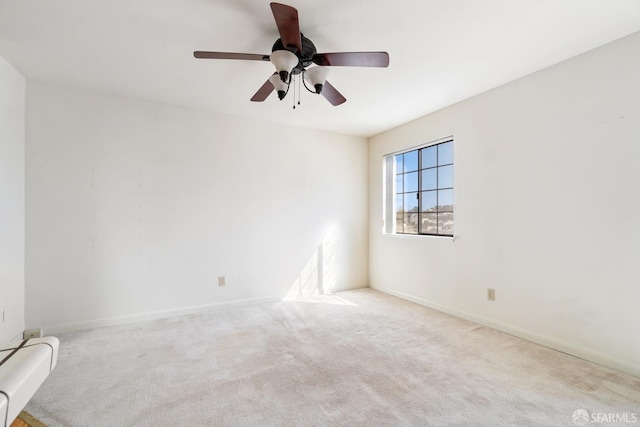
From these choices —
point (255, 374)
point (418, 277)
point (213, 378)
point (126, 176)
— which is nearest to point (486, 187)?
point (418, 277)

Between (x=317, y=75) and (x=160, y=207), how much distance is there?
2.33 meters

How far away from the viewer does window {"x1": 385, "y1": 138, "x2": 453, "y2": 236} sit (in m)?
3.45

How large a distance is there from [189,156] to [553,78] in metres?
3.63

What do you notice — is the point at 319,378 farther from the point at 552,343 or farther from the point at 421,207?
the point at 421,207

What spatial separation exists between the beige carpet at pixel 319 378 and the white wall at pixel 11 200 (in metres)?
0.51

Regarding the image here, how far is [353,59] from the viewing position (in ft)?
5.86

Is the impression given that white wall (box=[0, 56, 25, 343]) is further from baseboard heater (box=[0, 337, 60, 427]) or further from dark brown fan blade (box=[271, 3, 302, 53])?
dark brown fan blade (box=[271, 3, 302, 53])

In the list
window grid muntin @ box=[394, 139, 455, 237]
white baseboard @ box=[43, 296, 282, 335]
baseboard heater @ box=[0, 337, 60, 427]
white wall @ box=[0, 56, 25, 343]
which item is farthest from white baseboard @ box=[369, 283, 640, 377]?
white wall @ box=[0, 56, 25, 343]

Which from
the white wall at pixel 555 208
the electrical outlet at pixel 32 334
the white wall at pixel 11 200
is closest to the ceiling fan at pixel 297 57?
the white wall at pixel 555 208

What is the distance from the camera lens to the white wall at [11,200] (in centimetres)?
229

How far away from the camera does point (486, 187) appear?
9.58ft

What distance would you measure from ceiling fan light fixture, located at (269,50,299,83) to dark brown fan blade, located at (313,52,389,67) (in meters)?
0.15

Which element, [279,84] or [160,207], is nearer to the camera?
[279,84]

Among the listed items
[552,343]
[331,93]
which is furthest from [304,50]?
[552,343]
